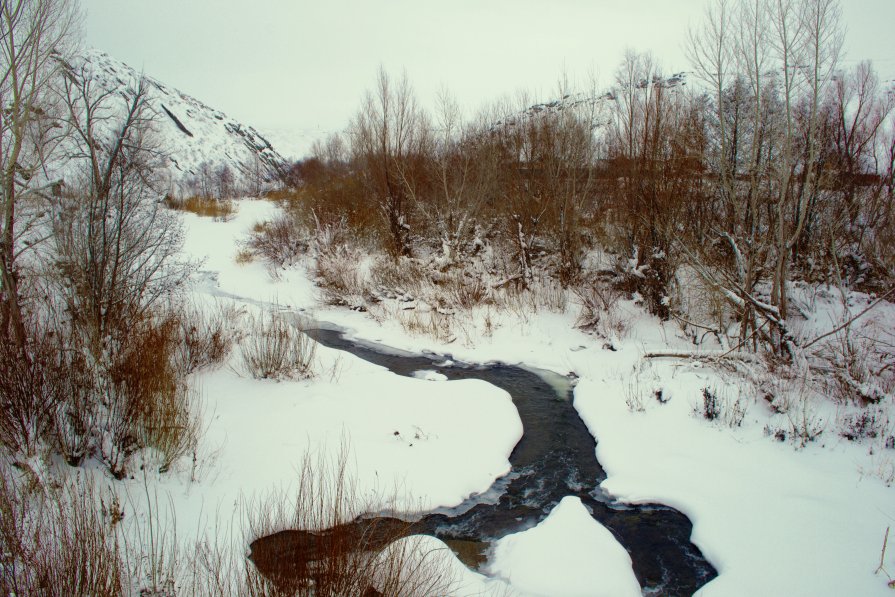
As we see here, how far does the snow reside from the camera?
12.3 ft

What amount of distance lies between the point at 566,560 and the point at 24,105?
10.5 m

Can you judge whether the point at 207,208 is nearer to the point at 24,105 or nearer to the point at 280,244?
the point at 280,244

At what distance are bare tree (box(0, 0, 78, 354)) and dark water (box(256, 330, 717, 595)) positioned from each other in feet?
24.2

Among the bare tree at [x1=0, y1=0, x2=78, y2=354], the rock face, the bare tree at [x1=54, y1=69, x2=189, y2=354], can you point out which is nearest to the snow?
the bare tree at [x1=54, y1=69, x2=189, y2=354]

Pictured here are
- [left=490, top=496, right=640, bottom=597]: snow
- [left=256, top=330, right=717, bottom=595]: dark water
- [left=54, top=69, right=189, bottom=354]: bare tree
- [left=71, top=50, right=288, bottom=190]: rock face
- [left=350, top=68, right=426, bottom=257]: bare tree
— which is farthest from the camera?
[left=71, top=50, right=288, bottom=190]: rock face

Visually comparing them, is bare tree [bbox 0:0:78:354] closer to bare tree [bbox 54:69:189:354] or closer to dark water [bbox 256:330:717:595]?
bare tree [bbox 54:69:189:354]

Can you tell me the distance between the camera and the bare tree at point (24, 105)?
7012mm

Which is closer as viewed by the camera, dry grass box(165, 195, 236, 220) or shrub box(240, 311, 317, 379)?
shrub box(240, 311, 317, 379)

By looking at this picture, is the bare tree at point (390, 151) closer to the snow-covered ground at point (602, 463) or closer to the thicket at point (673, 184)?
the thicket at point (673, 184)

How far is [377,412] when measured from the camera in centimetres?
670

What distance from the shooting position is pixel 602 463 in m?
5.88

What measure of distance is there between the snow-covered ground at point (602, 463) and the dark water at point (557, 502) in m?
0.16

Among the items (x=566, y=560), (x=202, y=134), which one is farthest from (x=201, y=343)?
(x=202, y=134)

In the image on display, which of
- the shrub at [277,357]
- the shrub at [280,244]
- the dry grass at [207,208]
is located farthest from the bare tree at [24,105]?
the dry grass at [207,208]
